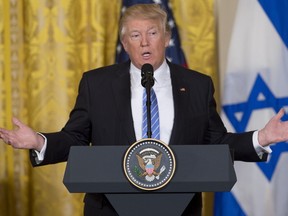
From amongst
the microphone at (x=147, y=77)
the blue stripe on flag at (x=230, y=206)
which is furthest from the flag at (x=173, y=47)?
the microphone at (x=147, y=77)

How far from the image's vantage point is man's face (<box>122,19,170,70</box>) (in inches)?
104

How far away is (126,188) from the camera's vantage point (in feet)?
6.49

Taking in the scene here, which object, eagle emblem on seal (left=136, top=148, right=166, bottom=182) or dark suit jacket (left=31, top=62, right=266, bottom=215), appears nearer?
eagle emblem on seal (left=136, top=148, right=166, bottom=182)

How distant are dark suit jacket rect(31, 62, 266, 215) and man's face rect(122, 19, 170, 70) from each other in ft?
0.41

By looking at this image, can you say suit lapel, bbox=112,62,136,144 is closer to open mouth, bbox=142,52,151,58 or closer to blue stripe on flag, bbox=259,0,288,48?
open mouth, bbox=142,52,151,58

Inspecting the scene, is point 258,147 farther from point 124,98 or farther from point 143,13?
point 143,13

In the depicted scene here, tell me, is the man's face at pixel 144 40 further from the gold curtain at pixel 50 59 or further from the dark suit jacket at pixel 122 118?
the gold curtain at pixel 50 59

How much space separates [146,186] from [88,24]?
8.31 ft

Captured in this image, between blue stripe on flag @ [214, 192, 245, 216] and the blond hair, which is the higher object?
the blond hair

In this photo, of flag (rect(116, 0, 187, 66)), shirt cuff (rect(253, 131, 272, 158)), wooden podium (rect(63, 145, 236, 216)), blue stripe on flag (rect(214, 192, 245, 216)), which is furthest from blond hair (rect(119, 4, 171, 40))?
blue stripe on flag (rect(214, 192, 245, 216))

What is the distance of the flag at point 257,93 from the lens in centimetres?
410

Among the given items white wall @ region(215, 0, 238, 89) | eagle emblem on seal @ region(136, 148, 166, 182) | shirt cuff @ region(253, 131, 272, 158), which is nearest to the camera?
eagle emblem on seal @ region(136, 148, 166, 182)

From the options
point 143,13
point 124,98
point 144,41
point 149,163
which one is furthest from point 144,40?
point 149,163

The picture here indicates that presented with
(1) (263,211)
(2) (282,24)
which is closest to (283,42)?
(2) (282,24)
